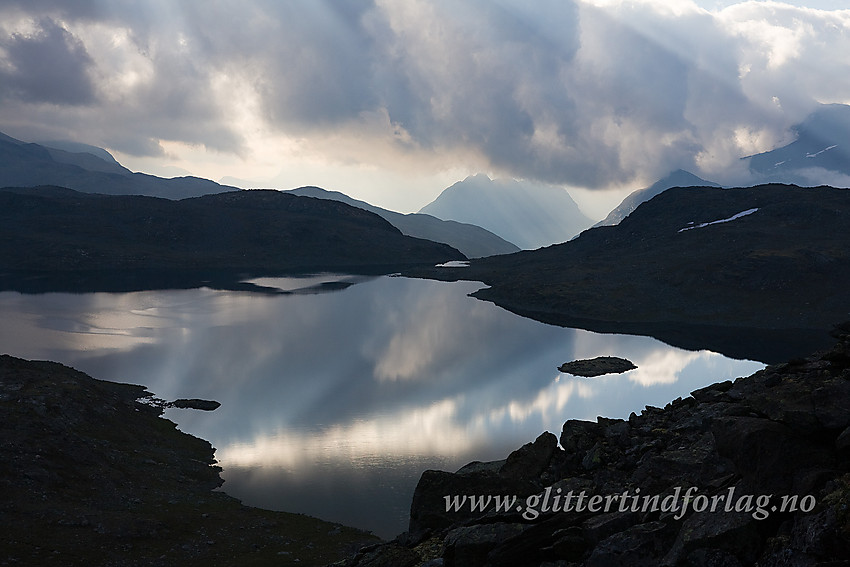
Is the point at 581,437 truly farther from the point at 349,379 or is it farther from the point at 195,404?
the point at 349,379

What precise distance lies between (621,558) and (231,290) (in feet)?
642

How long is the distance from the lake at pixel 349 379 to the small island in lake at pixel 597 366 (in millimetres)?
2076

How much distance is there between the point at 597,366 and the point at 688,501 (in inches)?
3197

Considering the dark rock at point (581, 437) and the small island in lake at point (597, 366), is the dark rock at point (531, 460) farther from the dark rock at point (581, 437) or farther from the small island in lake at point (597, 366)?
the small island in lake at point (597, 366)

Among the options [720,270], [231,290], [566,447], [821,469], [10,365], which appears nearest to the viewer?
[821,469]

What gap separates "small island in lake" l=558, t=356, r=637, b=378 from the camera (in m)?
90.8

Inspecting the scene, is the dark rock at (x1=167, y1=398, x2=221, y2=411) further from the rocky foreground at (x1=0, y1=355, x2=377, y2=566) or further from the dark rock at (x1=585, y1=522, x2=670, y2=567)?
the dark rock at (x1=585, y1=522, x2=670, y2=567)

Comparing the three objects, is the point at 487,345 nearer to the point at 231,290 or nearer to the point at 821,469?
the point at 821,469

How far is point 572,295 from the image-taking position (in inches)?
6363

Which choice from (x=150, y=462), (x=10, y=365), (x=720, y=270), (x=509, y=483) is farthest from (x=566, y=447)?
(x=720, y=270)

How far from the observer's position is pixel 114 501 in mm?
39906

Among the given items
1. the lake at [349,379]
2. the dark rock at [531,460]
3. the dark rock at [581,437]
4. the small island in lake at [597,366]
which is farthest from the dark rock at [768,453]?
the small island in lake at [597,366]

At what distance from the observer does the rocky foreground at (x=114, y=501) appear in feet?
→ 109

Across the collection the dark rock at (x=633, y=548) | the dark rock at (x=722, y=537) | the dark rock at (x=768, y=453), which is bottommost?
the dark rock at (x=633, y=548)
